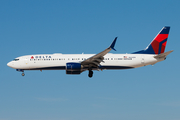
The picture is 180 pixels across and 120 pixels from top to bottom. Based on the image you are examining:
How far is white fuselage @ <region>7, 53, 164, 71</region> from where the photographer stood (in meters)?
45.7

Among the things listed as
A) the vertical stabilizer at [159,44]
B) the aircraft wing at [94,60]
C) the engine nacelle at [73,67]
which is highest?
the vertical stabilizer at [159,44]

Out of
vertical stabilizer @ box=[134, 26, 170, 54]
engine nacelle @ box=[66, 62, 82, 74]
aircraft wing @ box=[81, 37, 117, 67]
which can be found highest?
vertical stabilizer @ box=[134, 26, 170, 54]

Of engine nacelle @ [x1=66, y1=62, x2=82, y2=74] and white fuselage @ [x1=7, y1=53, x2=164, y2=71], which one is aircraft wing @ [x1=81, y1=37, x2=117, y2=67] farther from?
white fuselage @ [x1=7, y1=53, x2=164, y2=71]

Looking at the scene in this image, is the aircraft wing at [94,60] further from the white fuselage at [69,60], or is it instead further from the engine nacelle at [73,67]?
the white fuselage at [69,60]

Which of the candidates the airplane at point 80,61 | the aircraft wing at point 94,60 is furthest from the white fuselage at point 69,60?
the aircraft wing at point 94,60

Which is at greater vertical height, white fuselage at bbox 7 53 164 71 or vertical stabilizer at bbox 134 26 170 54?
vertical stabilizer at bbox 134 26 170 54

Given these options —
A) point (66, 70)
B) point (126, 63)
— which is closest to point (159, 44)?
point (126, 63)

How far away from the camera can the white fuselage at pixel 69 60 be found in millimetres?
45656

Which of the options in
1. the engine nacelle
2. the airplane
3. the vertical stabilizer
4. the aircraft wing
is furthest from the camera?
the vertical stabilizer

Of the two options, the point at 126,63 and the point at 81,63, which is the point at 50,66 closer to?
the point at 81,63

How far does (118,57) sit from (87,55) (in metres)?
4.92

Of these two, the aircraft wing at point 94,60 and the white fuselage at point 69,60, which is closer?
the aircraft wing at point 94,60

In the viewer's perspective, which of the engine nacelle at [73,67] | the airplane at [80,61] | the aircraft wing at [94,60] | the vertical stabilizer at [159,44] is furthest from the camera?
the vertical stabilizer at [159,44]

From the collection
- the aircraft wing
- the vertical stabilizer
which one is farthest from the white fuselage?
the vertical stabilizer
